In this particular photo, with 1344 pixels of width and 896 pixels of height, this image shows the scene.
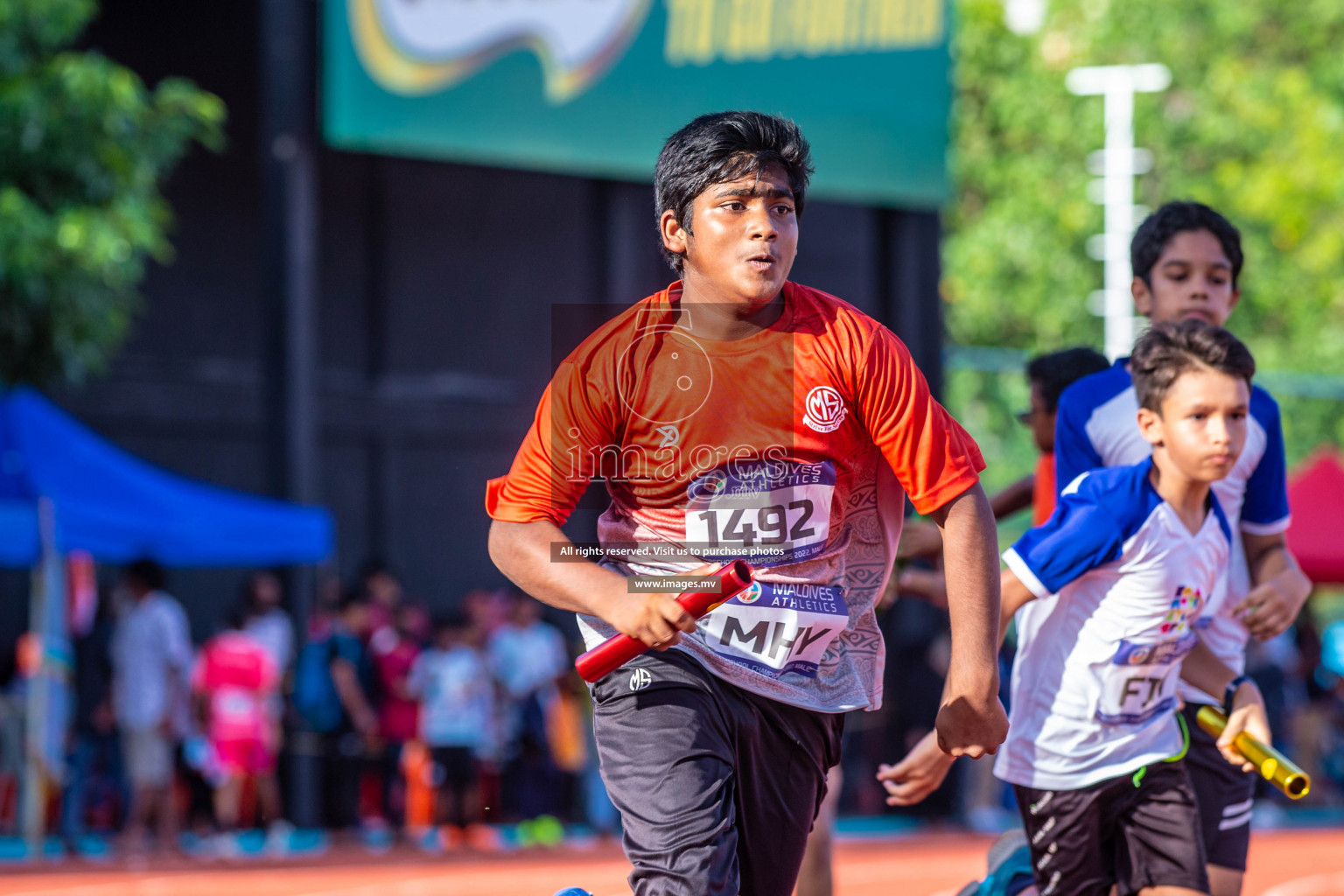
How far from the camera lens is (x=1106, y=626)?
4.74 m

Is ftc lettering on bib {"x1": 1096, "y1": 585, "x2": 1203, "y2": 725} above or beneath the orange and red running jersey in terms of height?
beneath

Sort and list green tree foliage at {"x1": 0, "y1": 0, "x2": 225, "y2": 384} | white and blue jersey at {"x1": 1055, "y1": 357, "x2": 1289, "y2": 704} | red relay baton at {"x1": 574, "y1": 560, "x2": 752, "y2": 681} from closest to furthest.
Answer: red relay baton at {"x1": 574, "y1": 560, "x2": 752, "y2": 681} → white and blue jersey at {"x1": 1055, "y1": 357, "x2": 1289, "y2": 704} → green tree foliage at {"x1": 0, "y1": 0, "x2": 225, "y2": 384}

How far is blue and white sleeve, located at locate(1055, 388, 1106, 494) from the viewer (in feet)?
16.9

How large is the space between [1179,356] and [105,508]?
9111mm

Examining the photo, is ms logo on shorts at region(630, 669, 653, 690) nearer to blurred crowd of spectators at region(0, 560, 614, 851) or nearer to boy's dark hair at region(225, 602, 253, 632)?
blurred crowd of spectators at region(0, 560, 614, 851)

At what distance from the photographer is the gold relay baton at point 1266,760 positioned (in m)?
4.27

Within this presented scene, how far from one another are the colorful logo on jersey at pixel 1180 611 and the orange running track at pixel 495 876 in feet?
20.0

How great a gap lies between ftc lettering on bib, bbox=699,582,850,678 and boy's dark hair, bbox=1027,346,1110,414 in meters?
2.17

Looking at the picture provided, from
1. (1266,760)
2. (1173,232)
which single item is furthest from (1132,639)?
(1173,232)

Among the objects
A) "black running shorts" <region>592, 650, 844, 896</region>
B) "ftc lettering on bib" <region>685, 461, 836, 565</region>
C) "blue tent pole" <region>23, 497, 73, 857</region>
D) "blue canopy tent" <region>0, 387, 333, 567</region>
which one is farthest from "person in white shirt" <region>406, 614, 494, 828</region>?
"ftc lettering on bib" <region>685, 461, 836, 565</region>

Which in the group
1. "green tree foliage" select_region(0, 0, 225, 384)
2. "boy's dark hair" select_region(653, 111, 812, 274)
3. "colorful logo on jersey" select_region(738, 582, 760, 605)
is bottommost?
"colorful logo on jersey" select_region(738, 582, 760, 605)

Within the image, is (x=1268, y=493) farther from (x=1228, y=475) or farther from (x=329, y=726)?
(x=329, y=726)

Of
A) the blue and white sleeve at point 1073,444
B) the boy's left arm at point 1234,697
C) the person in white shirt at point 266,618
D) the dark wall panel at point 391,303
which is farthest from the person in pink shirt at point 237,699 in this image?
the boy's left arm at point 1234,697

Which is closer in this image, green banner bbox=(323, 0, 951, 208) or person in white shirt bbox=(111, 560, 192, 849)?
person in white shirt bbox=(111, 560, 192, 849)
